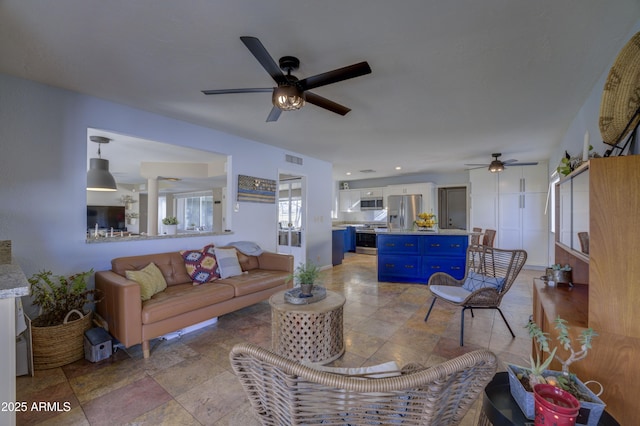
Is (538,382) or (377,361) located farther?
(377,361)

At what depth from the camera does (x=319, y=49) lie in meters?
1.94

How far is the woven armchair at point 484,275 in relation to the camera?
2648mm

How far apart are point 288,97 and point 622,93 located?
190 cm

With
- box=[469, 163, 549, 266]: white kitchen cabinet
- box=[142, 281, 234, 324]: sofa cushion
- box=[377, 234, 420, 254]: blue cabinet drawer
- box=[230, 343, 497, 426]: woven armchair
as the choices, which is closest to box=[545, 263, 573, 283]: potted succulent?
box=[230, 343, 497, 426]: woven armchair

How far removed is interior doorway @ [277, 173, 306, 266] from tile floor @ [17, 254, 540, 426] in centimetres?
189

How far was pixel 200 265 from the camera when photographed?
3.21m

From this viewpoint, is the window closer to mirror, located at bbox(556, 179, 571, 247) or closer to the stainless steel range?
the stainless steel range

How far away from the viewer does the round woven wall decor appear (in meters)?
1.36

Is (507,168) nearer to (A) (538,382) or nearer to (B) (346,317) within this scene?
(B) (346,317)

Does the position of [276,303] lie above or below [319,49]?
below

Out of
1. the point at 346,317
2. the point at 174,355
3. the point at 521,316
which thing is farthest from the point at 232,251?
the point at 521,316

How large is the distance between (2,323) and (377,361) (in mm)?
2269

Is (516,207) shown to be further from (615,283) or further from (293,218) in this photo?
(615,283)

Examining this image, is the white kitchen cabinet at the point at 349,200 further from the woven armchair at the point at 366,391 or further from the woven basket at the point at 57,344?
the woven armchair at the point at 366,391
